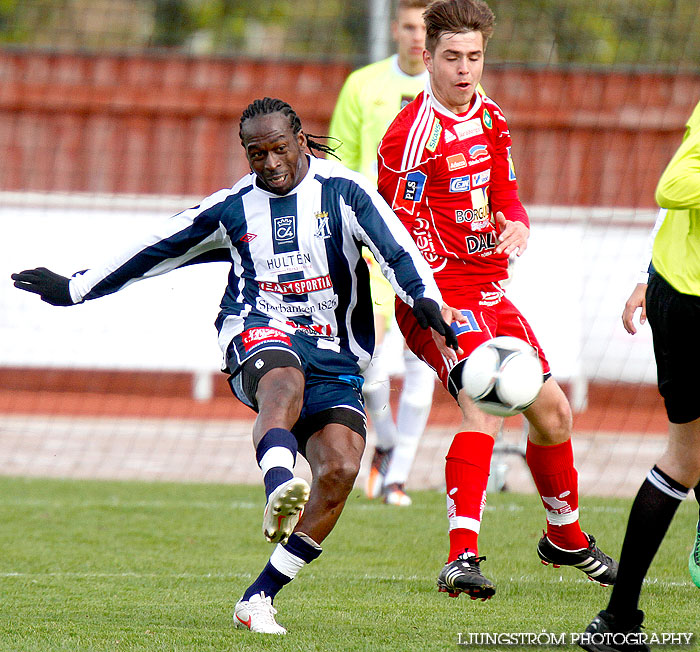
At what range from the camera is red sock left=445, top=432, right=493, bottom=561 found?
13.7 feet

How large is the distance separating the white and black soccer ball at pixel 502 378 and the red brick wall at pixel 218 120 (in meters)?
8.45

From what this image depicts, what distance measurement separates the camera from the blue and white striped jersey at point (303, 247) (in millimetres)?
4250

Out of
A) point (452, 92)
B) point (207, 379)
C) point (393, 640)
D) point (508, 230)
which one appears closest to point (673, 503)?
point (393, 640)

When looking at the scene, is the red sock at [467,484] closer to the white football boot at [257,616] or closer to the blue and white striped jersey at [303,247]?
the blue and white striped jersey at [303,247]

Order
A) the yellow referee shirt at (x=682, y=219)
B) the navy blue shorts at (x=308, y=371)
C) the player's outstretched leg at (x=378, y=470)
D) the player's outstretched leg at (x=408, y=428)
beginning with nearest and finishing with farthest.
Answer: the yellow referee shirt at (x=682, y=219), the navy blue shorts at (x=308, y=371), the player's outstretched leg at (x=408, y=428), the player's outstretched leg at (x=378, y=470)

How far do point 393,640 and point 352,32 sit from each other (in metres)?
12.6

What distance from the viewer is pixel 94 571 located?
5.20 metres

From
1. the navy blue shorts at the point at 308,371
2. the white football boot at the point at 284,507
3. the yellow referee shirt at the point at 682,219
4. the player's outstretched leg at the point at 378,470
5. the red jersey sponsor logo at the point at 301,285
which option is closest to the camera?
the yellow referee shirt at the point at 682,219

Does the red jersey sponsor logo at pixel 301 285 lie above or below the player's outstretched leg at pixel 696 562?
above

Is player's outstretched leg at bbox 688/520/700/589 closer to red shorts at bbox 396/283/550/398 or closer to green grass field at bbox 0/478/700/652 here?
green grass field at bbox 0/478/700/652

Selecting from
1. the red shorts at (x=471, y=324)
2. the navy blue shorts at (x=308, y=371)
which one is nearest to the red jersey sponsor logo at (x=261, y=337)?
the navy blue shorts at (x=308, y=371)

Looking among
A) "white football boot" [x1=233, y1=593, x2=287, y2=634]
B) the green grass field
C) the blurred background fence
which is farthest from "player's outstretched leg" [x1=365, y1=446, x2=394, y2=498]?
"white football boot" [x1=233, y1=593, x2=287, y2=634]

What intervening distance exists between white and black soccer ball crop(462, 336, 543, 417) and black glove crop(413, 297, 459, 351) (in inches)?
A: 5.0

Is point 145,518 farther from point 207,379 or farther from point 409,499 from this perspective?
point 207,379
